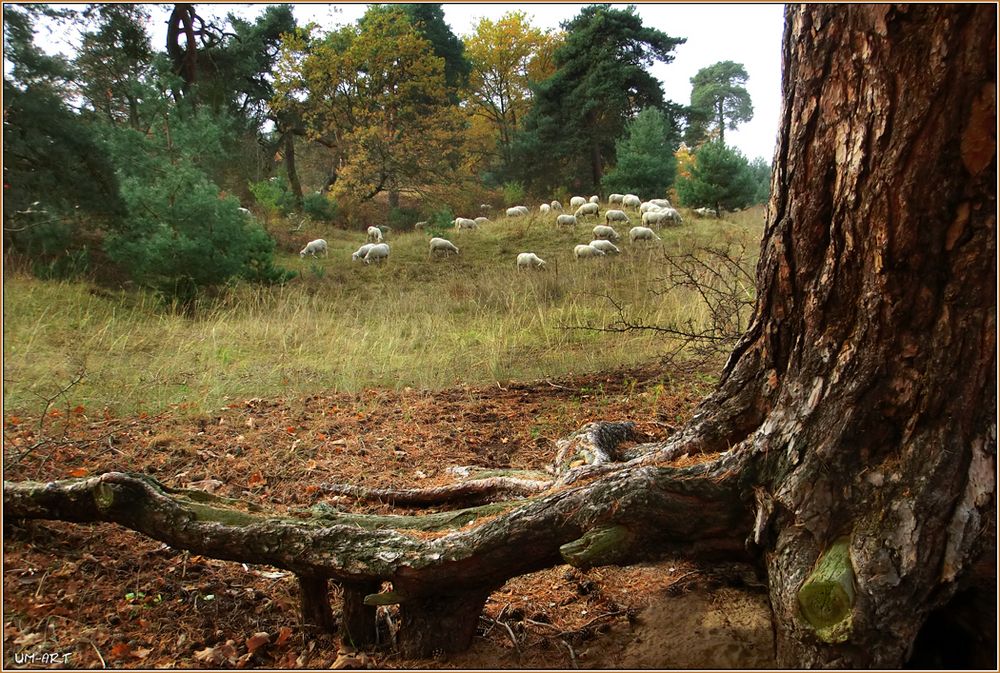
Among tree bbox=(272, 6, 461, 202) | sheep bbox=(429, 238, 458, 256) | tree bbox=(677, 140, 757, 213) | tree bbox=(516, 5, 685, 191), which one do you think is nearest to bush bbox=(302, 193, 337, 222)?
tree bbox=(272, 6, 461, 202)

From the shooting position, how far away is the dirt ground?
90.8 inches

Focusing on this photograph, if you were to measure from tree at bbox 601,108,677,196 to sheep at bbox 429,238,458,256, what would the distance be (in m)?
9.63

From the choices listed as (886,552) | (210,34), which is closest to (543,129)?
(210,34)

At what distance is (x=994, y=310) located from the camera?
186 centimetres

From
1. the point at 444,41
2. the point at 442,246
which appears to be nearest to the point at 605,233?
the point at 442,246

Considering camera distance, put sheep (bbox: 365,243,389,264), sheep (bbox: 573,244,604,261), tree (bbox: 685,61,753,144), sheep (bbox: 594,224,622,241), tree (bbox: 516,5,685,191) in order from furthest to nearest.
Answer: tree (bbox: 685,61,753,144), tree (bbox: 516,5,685,191), sheep (bbox: 594,224,622,241), sheep (bbox: 365,243,389,264), sheep (bbox: 573,244,604,261)

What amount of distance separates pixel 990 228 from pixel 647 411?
3.43 meters

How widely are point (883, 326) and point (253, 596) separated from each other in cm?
265

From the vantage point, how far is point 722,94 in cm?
3419

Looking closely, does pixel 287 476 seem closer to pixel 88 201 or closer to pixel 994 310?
pixel 994 310

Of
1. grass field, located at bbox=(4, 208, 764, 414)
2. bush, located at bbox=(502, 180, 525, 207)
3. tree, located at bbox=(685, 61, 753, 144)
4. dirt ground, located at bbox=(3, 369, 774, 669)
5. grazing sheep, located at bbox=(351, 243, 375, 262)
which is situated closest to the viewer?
dirt ground, located at bbox=(3, 369, 774, 669)

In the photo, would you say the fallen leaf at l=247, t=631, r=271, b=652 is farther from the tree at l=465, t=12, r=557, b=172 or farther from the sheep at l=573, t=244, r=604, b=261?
the tree at l=465, t=12, r=557, b=172

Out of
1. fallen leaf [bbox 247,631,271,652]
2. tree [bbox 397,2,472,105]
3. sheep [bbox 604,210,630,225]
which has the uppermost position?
tree [bbox 397,2,472,105]

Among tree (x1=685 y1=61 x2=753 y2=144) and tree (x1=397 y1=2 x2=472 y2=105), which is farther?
tree (x1=685 y1=61 x2=753 y2=144)
